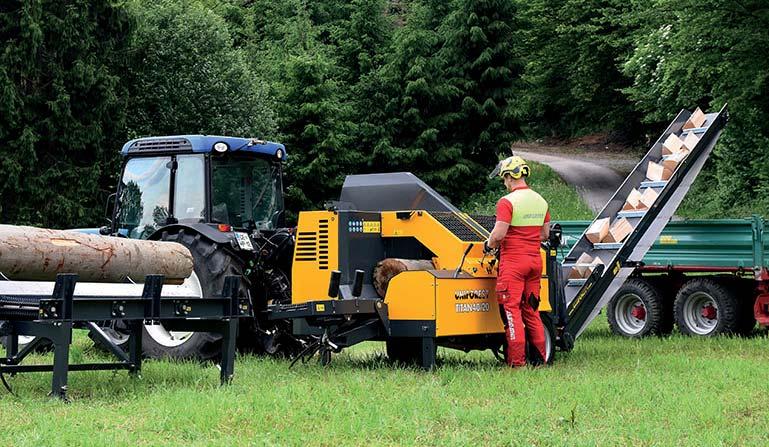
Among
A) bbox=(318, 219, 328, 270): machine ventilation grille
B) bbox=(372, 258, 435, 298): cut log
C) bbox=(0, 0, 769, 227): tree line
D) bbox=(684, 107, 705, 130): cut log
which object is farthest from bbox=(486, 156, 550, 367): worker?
bbox=(0, 0, 769, 227): tree line

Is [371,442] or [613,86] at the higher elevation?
[613,86]

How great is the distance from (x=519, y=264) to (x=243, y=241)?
9.61 ft

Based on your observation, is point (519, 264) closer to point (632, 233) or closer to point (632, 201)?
point (632, 233)

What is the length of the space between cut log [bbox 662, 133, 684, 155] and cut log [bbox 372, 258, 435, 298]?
15.9ft

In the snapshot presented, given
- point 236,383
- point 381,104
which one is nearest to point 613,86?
point 381,104

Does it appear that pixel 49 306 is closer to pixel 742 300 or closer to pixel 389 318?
pixel 389 318

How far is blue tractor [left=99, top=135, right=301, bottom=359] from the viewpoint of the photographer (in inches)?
428

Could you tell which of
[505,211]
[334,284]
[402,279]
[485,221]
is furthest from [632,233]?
[334,284]

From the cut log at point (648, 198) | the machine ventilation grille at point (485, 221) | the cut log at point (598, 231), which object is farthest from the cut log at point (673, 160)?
the machine ventilation grille at point (485, 221)

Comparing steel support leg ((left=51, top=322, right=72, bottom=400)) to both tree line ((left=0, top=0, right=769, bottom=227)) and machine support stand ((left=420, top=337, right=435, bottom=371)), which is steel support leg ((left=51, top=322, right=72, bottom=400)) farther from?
tree line ((left=0, top=0, right=769, bottom=227))

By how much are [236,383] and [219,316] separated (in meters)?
0.60

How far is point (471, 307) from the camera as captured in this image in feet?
33.2

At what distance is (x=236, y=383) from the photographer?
909 cm

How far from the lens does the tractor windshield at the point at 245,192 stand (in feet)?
38.4
